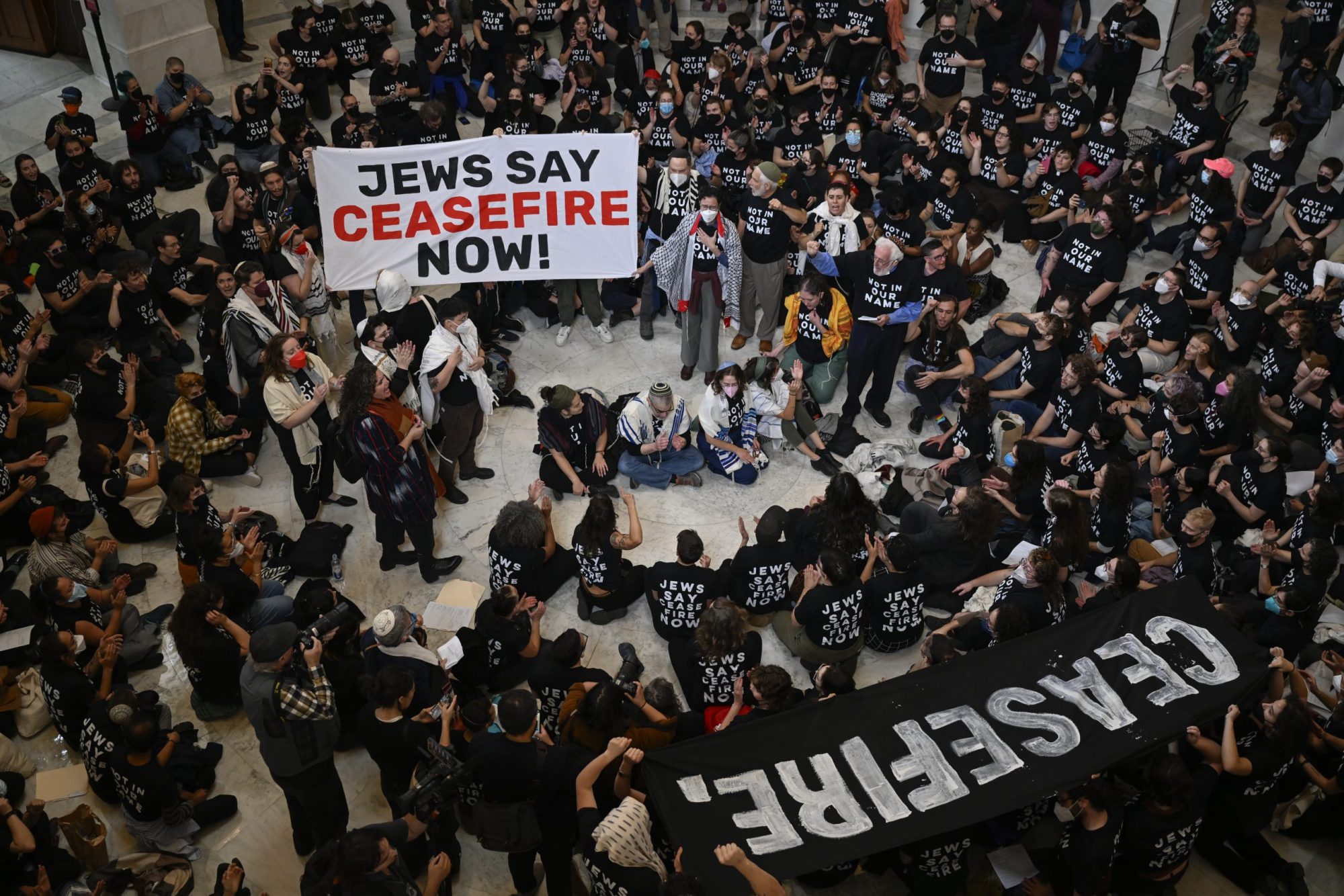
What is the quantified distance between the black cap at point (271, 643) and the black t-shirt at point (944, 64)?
11.2m

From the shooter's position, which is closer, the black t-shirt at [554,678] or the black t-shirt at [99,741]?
the black t-shirt at [99,741]

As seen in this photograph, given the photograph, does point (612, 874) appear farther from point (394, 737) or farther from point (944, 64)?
point (944, 64)

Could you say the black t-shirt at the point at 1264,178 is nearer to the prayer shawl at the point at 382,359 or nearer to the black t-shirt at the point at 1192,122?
the black t-shirt at the point at 1192,122

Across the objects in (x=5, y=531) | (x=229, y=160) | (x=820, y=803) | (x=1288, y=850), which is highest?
(x=229, y=160)

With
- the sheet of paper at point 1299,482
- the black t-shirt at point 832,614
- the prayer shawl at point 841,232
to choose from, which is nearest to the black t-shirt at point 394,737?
the black t-shirt at point 832,614

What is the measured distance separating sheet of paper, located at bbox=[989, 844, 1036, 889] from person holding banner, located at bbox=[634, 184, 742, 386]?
17.3 ft

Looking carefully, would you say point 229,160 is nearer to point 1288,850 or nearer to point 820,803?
point 820,803

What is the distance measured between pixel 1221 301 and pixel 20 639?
10.7 metres

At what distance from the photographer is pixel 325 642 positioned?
7.52 metres

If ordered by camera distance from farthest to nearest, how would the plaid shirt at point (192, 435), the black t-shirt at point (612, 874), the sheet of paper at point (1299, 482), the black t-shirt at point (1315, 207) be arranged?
the black t-shirt at point (1315, 207), the plaid shirt at point (192, 435), the sheet of paper at point (1299, 482), the black t-shirt at point (612, 874)

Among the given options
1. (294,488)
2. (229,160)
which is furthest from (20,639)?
(229,160)

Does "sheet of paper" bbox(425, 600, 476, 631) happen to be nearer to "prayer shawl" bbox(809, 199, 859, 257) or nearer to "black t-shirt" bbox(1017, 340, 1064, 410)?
"prayer shawl" bbox(809, 199, 859, 257)

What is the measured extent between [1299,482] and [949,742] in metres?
4.91

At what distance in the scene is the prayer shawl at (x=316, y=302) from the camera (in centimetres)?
1096
